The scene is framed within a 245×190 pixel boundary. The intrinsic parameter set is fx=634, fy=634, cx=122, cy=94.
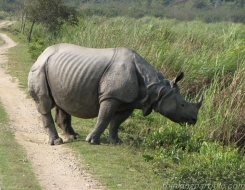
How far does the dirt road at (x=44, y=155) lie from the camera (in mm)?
7074

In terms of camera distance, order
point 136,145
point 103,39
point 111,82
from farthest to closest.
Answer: point 103,39
point 136,145
point 111,82

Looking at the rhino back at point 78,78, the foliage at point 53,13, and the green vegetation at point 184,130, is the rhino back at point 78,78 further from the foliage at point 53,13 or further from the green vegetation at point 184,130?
the foliage at point 53,13

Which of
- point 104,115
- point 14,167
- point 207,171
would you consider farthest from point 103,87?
point 207,171

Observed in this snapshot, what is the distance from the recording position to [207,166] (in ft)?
24.1

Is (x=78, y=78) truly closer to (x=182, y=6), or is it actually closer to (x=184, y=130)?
(x=184, y=130)

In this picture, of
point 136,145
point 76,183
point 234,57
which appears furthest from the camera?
point 234,57

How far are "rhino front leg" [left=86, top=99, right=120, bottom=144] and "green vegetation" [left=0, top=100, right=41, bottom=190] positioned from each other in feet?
3.38

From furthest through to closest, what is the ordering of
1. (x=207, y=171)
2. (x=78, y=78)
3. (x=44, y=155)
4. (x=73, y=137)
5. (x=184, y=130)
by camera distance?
1. (x=184, y=130)
2. (x=73, y=137)
3. (x=78, y=78)
4. (x=44, y=155)
5. (x=207, y=171)

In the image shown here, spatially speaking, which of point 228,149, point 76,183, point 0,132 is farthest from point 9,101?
point 76,183

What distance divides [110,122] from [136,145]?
1.70ft

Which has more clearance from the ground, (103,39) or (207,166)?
(207,166)

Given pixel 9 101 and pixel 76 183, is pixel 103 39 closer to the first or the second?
pixel 9 101

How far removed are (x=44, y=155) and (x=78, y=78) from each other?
3.87ft

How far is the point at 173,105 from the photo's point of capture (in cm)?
878
